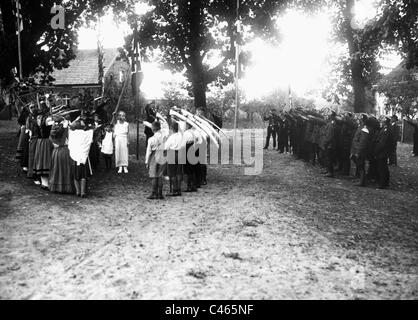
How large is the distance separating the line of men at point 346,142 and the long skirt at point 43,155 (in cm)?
860

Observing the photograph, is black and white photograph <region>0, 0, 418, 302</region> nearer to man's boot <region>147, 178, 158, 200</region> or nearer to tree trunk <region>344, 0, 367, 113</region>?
man's boot <region>147, 178, 158, 200</region>

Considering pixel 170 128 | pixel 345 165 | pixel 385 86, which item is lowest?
pixel 345 165

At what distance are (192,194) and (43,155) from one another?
13.0 feet

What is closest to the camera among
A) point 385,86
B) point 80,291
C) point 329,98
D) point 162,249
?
point 80,291

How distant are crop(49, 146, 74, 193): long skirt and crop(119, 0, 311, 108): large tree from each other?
13.8 m

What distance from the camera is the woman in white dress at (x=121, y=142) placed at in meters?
13.3

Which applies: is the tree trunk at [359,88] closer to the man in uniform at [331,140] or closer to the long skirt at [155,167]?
the man in uniform at [331,140]

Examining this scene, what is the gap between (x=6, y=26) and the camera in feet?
59.0

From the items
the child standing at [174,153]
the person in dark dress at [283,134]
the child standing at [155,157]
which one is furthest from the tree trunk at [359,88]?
the child standing at [155,157]

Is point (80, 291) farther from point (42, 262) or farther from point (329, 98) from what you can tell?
point (329, 98)

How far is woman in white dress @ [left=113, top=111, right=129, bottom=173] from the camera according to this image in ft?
43.8

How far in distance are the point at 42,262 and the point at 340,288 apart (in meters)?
3.88

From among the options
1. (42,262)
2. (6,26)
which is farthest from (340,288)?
(6,26)

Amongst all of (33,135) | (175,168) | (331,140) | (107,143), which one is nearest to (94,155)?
(107,143)
